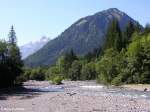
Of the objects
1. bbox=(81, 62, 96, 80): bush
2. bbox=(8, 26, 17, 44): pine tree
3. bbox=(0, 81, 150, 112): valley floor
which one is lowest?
bbox=(0, 81, 150, 112): valley floor

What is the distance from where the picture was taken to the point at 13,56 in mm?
102125

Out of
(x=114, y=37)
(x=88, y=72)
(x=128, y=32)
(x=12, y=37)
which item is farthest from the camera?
(x=88, y=72)

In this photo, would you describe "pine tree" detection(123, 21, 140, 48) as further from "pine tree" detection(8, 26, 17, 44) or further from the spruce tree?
"pine tree" detection(8, 26, 17, 44)

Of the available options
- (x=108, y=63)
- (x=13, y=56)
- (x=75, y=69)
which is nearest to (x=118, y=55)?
(x=108, y=63)

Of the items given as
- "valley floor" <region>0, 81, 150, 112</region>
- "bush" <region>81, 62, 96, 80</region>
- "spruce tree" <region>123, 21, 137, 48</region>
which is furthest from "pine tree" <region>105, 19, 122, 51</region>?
"valley floor" <region>0, 81, 150, 112</region>

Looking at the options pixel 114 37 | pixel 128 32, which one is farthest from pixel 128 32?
pixel 114 37

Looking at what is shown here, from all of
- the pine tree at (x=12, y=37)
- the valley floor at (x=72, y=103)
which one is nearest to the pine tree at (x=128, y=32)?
the pine tree at (x=12, y=37)

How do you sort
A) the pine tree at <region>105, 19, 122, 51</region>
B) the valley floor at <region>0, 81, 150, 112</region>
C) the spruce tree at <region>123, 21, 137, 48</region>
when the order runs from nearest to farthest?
the valley floor at <region>0, 81, 150, 112</region>, the pine tree at <region>105, 19, 122, 51</region>, the spruce tree at <region>123, 21, 137, 48</region>

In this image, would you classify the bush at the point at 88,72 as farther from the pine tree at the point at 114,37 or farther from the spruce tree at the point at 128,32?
the spruce tree at the point at 128,32

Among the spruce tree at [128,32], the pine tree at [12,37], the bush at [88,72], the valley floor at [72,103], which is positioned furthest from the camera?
the bush at [88,72]

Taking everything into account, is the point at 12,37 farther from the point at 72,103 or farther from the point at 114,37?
the point at 72,103

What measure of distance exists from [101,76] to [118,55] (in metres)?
9.09

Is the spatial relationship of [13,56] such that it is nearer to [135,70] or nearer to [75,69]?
[135,70]

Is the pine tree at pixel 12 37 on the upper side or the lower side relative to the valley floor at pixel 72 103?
upper
